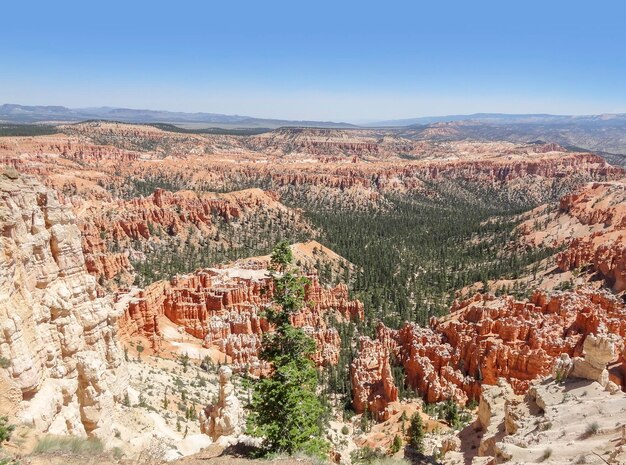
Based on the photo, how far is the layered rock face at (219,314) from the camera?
117ft

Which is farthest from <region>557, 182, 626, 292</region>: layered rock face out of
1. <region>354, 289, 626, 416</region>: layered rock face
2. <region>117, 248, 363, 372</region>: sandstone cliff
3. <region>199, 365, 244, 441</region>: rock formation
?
<region>199, 365, 244, 441</region>: rock formation

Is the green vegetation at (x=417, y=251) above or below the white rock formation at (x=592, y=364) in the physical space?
below

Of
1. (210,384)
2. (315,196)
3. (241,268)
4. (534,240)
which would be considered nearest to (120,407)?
(210,384)

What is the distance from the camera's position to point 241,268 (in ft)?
178

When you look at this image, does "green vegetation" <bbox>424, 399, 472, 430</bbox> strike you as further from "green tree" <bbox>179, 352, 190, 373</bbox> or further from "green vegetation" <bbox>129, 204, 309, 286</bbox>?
"green vegetation" <bbox>129, 204, 309, 286</bbox>

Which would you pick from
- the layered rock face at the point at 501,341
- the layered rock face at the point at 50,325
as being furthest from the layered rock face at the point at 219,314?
the layered rock face at the point at 50,325

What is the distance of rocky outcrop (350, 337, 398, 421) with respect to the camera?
31.4 metres

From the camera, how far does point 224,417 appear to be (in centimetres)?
1753

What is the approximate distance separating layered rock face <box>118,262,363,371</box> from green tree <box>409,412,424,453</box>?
14.5 meters

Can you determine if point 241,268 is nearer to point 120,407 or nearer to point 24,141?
point 120,407

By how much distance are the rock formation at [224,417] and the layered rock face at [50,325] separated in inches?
145

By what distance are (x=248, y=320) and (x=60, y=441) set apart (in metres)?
33.1

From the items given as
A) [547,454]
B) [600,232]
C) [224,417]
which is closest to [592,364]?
[547,454]

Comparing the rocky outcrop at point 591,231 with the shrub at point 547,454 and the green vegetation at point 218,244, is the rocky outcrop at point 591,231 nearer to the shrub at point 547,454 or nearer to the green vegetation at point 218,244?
the shrub at point 547,454
